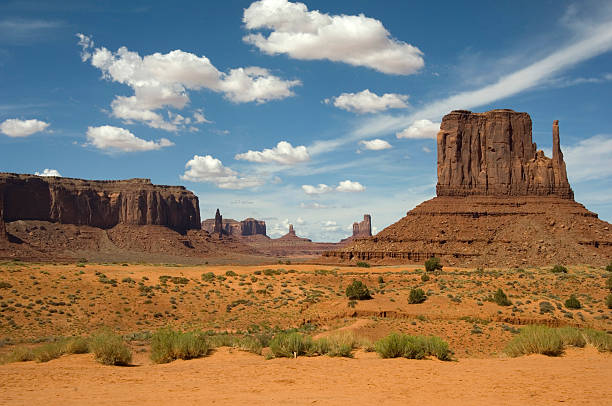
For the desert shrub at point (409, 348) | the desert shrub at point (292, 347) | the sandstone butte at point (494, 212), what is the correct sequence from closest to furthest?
the desert shrub at point (409, 348), the desert shrub at point (292, 347), the sandstone butte at point (494, 212)

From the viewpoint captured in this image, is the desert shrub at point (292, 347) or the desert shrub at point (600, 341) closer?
the desert shrub at point (292, 347)

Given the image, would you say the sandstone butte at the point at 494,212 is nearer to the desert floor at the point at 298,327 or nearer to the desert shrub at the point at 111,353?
the desert floor at the point at 298,327

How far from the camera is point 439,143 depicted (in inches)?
4070

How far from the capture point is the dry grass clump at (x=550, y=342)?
50.0 feet

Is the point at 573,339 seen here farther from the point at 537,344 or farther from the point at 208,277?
the point at 208,277

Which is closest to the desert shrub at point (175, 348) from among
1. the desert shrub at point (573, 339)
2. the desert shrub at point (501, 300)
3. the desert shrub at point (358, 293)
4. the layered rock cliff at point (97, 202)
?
the desert shrub at point (573, 339)

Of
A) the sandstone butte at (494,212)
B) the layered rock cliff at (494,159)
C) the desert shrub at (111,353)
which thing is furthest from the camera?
the layered rock cliff at (494,159)

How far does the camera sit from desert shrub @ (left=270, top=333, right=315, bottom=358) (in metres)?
15.0

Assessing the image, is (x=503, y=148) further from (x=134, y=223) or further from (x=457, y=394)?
(x=134, y=223)

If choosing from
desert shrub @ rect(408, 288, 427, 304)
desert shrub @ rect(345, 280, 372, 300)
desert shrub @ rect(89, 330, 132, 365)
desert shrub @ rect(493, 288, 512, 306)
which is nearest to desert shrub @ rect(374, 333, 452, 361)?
desert shrub @ rect(89, 330, 132, 365)

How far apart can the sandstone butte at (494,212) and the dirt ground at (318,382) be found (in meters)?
63.1

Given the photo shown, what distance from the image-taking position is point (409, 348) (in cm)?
1474

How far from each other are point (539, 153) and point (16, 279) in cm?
9548

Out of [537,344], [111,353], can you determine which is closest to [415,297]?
[537,344]
